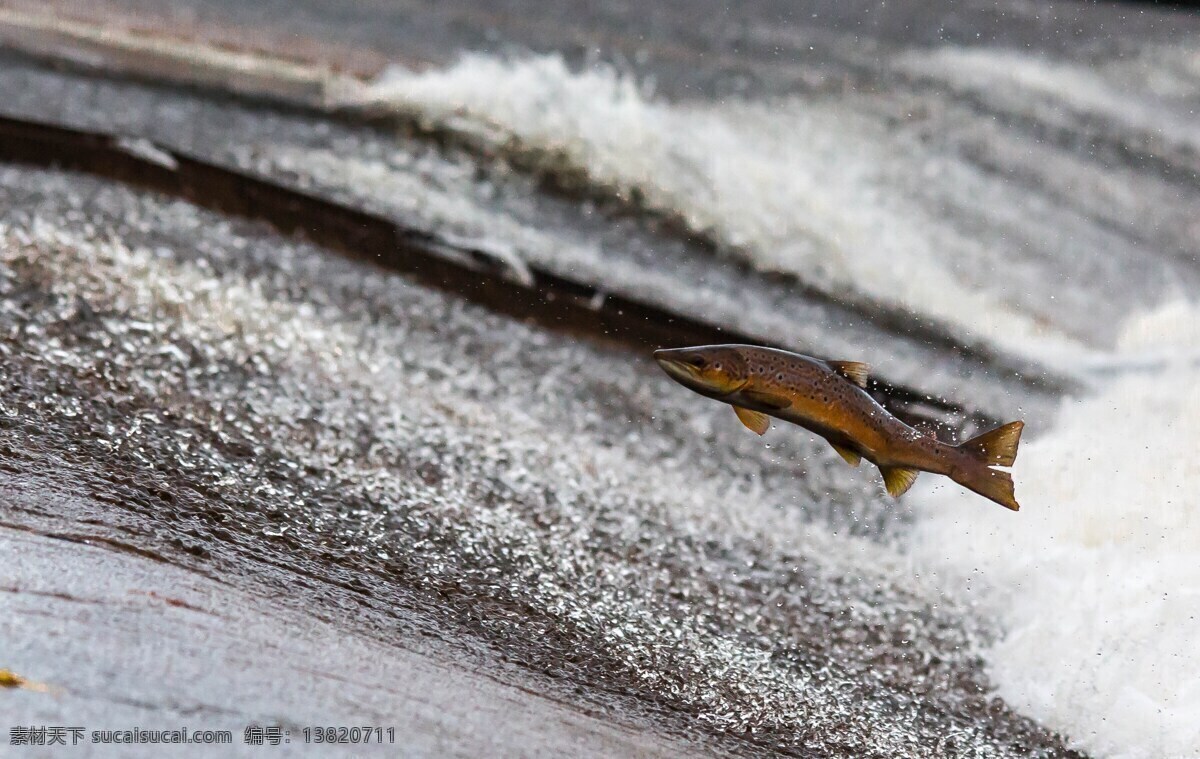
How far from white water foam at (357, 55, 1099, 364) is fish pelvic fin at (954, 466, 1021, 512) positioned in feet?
5.10

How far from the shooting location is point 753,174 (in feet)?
11.9

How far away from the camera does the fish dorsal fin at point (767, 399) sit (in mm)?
1716

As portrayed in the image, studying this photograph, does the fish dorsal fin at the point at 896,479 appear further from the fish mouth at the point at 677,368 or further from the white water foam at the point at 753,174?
the white water foam at the point at 753,174

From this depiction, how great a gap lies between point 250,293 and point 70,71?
3.79 feet

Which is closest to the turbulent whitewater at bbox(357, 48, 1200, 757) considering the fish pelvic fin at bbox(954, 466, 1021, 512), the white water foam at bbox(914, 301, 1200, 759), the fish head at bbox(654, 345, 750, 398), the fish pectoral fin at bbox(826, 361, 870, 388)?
the white water foam at bbox(914, 301, 1200, 759)

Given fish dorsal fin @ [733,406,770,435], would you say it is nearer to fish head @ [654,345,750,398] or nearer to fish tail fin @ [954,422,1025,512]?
fish head @ [654,345,750,398]

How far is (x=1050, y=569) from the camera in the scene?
8.52ft

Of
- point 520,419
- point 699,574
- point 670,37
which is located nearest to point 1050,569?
point 699,574

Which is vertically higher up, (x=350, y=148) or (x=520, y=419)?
(x=350, y=148)

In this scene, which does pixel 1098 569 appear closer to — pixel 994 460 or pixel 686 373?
pixel 994 460

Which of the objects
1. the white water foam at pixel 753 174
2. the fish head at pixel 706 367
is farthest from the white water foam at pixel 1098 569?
the fish head at pixel 706 367

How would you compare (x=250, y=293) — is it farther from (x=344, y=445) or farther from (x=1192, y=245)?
(x=1192, y=245)

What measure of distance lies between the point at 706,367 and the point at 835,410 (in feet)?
0.77

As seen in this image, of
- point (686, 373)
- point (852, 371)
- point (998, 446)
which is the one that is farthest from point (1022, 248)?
point (686, 373)
